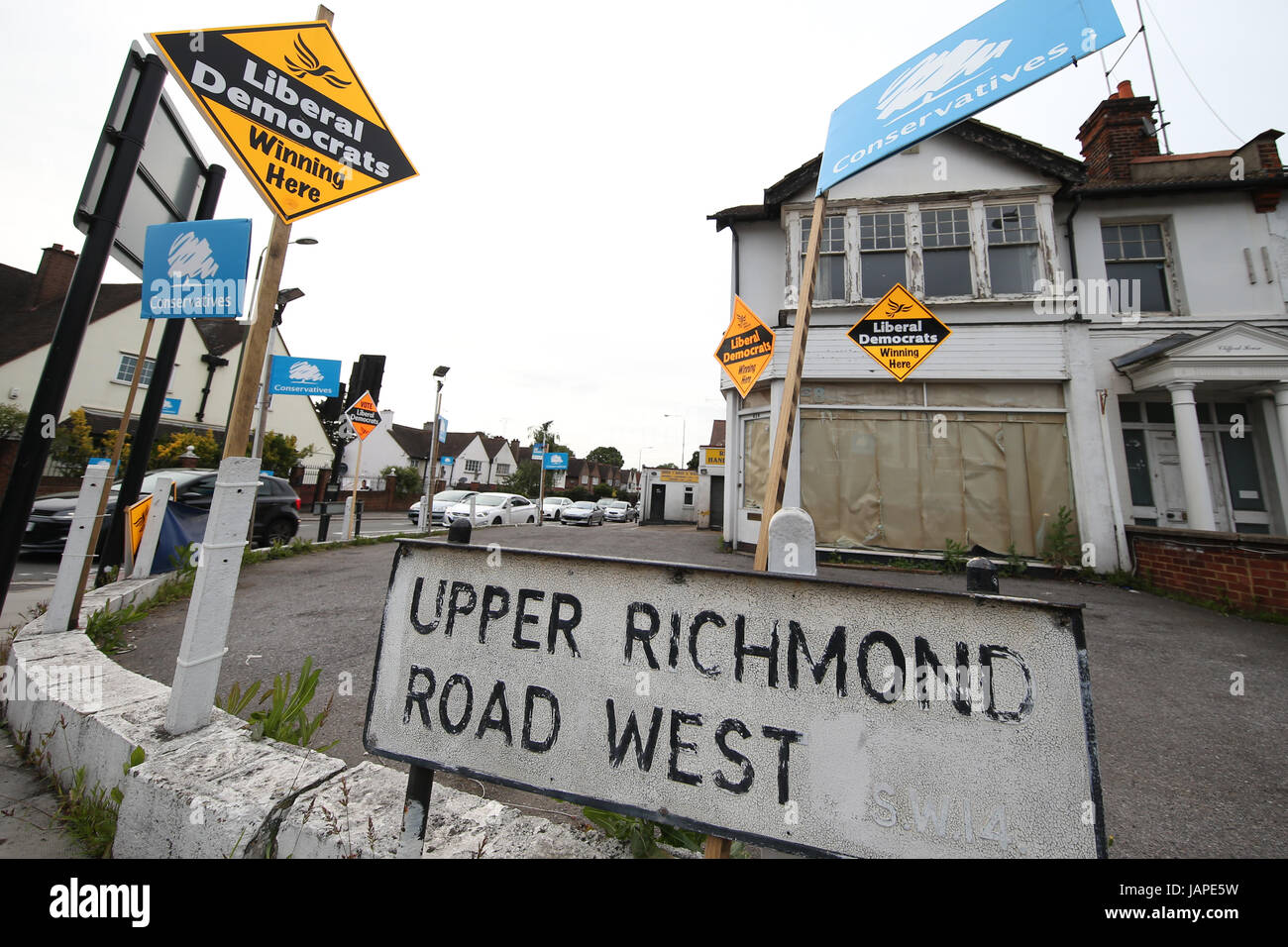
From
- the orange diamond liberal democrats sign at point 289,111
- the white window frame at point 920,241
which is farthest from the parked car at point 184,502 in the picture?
the white window frame at point 920,241

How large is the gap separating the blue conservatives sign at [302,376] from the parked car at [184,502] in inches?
75.8

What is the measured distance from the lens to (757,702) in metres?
1.33

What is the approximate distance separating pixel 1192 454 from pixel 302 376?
54.6 ft

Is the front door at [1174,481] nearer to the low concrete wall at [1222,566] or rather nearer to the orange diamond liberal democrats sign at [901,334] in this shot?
the low concrete wall at [1222,566]

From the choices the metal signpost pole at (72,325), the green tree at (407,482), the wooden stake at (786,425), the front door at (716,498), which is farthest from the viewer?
the green tree at (407,482)

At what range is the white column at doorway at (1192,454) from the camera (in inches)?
311

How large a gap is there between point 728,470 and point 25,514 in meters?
9.72

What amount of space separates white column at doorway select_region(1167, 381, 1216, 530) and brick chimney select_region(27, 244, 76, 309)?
37652mm

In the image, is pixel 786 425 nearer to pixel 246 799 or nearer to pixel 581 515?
pixel 246 799

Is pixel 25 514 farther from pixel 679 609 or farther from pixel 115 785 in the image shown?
pixel 679 609

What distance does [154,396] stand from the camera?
482 cm

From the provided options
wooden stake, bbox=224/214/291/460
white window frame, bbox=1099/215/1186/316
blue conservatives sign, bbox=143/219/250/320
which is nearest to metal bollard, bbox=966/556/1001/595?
wooden stake, bbox=224/214/291/460
